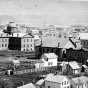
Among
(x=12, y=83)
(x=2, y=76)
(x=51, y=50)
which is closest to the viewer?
(x=12, y=83)

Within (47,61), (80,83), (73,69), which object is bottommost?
(80,83)

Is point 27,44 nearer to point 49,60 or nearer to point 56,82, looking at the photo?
point 49,60

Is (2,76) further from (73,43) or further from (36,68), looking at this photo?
(73,43)

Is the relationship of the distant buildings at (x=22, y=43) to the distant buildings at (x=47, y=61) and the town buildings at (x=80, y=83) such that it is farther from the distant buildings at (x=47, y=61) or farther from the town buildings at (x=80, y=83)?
the town buildings at (x=80, y=83)

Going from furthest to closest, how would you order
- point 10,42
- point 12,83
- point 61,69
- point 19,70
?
point 10,42, point 61,69, point 19,70, point 12,83

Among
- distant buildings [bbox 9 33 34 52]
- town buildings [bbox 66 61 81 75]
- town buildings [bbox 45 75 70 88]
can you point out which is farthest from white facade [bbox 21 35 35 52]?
town buildings [bbox 45 75 70 88]

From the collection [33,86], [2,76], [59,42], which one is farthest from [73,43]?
[33,86]

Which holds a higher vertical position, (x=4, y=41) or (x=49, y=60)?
(x=4, y=41)

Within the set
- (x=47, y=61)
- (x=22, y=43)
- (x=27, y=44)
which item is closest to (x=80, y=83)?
(x=47, y=61)

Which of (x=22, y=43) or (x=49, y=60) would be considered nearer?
(x=49, y=60)

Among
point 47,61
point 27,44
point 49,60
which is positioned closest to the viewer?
point 47,61

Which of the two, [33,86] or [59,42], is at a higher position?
[59,42]
